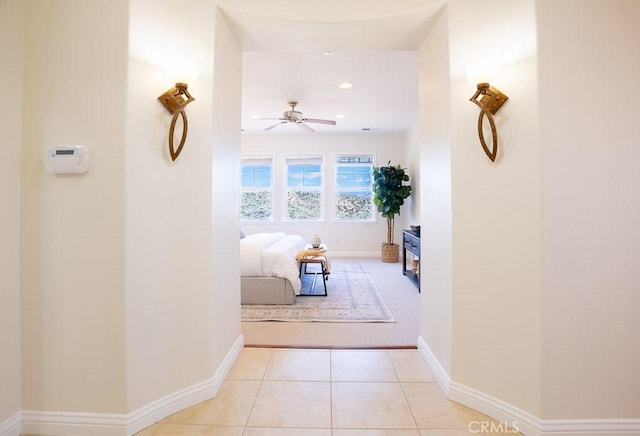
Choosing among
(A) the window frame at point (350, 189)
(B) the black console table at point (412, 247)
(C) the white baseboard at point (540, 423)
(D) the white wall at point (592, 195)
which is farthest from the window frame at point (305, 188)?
(D) the white wall at point (592, 195)

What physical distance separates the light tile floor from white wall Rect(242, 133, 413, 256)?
15.1 feet

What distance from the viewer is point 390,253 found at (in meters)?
6.29

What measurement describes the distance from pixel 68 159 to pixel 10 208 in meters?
0.38

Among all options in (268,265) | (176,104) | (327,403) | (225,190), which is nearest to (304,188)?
(268,265)

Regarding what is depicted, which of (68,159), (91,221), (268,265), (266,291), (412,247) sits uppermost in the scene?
(68,159)

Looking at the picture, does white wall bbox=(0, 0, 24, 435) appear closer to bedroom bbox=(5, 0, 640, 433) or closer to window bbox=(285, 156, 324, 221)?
bedroom bbox=(5, 0, 640, 433)

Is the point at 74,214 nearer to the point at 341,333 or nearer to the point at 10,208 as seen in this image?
the point at 10,208

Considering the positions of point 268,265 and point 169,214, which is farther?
point 268,265

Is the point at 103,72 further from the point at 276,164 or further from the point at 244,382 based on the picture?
the point at 276,164

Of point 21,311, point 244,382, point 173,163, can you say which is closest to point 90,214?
point 173,163

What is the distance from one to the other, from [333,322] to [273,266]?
3.32ft

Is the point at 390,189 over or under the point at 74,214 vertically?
over

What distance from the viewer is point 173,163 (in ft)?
5.64

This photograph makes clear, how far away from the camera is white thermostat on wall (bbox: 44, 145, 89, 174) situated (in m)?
1.53
